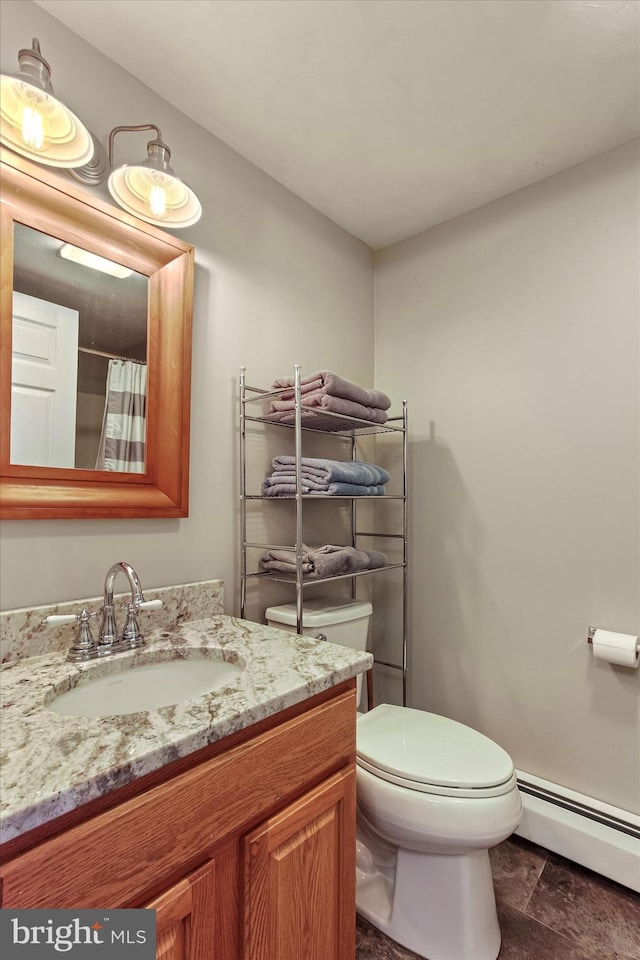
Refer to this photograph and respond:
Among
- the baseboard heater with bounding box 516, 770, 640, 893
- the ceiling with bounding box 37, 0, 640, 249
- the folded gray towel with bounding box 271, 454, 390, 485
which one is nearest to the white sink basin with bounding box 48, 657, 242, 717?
the folded gray towel with bounding box 271, 454, 390, 485

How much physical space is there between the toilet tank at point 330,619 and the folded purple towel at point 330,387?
0.70 metres

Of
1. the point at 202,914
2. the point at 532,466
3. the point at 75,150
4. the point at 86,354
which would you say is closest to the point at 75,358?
the point at 86,354

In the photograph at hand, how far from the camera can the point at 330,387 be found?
1.53m

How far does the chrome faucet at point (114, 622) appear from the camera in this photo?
41.2 inches

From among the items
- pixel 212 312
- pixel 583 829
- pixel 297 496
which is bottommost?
pixel 583 829

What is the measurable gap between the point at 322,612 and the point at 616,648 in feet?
2.95

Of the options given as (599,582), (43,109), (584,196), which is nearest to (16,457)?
(43,109)

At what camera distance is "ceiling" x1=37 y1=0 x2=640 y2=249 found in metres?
1.14

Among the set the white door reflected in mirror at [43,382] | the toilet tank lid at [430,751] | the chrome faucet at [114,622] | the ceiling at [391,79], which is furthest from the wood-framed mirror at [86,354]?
the toilet tank lid at [430,751]

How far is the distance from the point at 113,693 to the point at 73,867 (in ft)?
1.50

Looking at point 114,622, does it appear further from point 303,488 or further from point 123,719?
point 303,488

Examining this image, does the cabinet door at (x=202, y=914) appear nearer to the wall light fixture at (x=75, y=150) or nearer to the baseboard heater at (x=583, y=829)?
the baseboard heater at (x=583, y=829)

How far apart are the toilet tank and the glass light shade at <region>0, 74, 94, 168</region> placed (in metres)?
1.30

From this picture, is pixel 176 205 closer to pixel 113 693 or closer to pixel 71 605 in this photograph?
pixel 71 605
